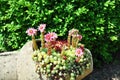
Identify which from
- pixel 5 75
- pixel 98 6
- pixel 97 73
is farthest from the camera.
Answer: pixel 97 73

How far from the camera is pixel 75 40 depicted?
14.1ft

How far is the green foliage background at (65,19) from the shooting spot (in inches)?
190

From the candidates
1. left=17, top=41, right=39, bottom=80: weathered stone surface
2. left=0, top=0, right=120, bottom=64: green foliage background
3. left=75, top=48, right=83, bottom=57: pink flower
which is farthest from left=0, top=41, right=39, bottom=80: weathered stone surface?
left=75, top=48, right=83, bottom=57: pink flower

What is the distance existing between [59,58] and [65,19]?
0.87 metres

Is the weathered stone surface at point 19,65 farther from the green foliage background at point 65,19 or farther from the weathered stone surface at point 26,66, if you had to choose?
the green foliage background at point 65,19

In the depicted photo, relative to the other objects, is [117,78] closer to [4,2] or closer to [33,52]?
[33,52]

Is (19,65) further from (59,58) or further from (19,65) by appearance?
(59,58)

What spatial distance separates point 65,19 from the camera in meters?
4.84

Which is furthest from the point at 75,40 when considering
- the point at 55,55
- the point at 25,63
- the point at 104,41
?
the point at 104,41

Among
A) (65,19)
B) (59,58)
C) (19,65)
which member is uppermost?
(65,19)

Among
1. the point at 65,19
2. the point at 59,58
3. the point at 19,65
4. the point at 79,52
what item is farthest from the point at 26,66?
the point at 65,19

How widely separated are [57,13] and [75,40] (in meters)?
0.74

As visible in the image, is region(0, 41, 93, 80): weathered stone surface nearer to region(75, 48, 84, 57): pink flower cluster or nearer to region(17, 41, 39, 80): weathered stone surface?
region(17, 41, 39, 80): weathered stone surface

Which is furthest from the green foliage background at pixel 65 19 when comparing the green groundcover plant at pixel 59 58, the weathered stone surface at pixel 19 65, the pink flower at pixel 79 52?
the pink flower at pixel 79 52
